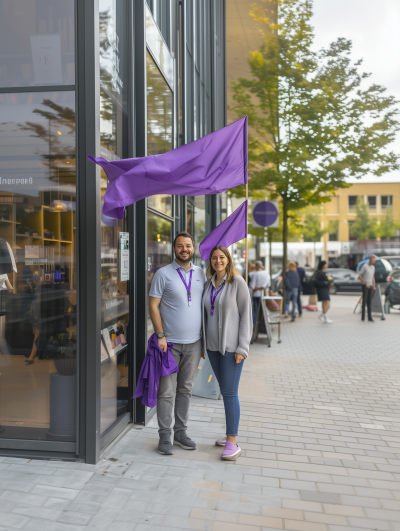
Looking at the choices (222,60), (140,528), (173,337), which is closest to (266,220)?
(222,60)

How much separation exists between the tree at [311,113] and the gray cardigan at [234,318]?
11107mm

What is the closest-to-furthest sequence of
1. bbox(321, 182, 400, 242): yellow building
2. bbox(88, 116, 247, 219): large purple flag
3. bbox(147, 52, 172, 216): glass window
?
bbox(88, 116, 247, 219): large purple flag → bbox(147, 52, 172, 216): glass window → bbox(321, 182, 400, 242): yellow building

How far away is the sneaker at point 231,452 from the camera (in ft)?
14.3

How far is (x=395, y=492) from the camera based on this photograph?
3840 millimetres

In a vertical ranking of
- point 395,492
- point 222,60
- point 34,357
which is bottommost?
point 395,492

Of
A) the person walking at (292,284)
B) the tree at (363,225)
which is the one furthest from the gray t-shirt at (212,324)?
the tree at (363,225)

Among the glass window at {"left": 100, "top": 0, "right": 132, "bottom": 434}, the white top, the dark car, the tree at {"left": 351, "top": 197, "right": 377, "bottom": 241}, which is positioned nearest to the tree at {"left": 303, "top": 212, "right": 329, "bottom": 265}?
the tree at {"left": 351, "top": 197, "right": 377, "bottom": 241}

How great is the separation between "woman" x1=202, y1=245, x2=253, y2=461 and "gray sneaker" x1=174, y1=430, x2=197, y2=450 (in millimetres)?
330

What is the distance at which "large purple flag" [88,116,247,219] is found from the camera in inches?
163

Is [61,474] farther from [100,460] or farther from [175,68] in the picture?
[175,68]

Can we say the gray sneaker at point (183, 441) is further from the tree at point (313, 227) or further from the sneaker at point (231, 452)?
the tree at point (313, 227)

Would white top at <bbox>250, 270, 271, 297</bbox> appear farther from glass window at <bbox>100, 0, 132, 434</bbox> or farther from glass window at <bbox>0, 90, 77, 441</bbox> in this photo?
glass window at <bbox>0, 90, 77, 441</bbox>

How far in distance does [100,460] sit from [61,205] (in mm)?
2256

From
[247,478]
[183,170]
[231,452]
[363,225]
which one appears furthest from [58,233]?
[363,225]
